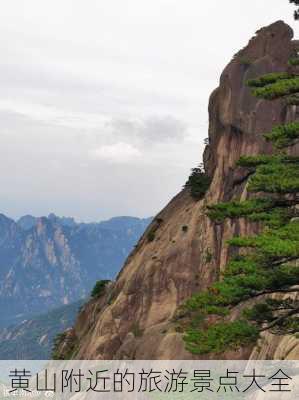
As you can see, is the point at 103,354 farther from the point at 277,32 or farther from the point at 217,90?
the point at 277,32

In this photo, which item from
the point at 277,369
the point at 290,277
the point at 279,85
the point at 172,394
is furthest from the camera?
Answer: the point at 172,394

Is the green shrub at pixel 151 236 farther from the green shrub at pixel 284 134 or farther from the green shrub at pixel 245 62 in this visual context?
the green shrub at pixel 284 134

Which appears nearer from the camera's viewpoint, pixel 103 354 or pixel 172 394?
pixel 172 394

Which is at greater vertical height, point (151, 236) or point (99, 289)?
point (151, 236)

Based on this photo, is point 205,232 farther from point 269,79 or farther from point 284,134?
point 284,134

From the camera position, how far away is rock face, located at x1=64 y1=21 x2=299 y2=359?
6781 centimetres

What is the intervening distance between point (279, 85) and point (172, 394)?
1418 cm

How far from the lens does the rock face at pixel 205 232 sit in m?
67.8

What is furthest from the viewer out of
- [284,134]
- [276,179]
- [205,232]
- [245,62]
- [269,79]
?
[245,62]

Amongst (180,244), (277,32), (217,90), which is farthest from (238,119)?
(180,244)

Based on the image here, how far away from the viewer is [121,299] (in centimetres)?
7662

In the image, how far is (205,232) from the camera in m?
71.6

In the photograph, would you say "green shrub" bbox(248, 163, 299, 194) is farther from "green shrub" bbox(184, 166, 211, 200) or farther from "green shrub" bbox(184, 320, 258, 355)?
"green shrub" bbox(184, 166, 211, 200)

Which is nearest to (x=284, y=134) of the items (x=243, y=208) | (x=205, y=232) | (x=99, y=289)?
(x=243, y=208)
